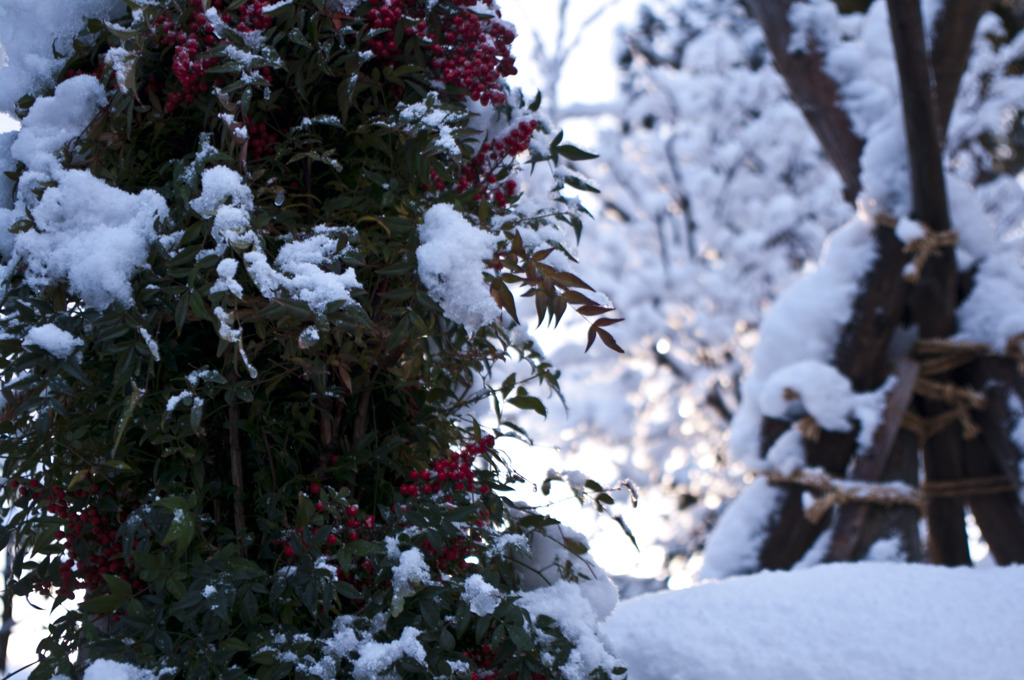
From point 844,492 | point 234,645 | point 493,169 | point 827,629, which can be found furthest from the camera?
point 844,492

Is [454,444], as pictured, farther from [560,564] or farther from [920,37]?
[920,37]

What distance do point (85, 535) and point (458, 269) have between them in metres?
0.55

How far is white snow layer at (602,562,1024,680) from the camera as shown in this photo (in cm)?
115

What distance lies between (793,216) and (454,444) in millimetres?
6206

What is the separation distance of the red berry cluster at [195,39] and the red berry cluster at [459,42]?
5.2 inches

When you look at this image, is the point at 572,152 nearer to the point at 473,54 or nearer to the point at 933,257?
the point at 473,54

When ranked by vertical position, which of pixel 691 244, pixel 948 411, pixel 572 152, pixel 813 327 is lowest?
pixel 948 411

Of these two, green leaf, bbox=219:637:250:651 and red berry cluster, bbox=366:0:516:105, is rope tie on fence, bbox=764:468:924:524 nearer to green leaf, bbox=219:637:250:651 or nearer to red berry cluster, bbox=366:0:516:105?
red berry cluster, bbox=366:0:516:105

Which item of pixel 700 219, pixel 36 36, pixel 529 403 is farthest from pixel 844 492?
pixel 700 219

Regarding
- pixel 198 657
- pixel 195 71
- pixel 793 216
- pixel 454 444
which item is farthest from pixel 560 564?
pixel 793 216

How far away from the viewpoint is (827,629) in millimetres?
1224

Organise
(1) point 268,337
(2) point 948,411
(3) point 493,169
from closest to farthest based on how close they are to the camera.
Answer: (1) point 268,337 → (3) point 493,169 → (2) point 948,411

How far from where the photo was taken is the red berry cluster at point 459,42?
93 centimetres

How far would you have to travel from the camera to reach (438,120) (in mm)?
876
